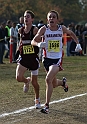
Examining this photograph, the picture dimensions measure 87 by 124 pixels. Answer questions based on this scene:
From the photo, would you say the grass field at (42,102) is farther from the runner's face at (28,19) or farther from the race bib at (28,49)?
the runner's face at (28,19)

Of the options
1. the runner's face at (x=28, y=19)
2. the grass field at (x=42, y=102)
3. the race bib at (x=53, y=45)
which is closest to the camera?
the grass field at (x=42, y=102)

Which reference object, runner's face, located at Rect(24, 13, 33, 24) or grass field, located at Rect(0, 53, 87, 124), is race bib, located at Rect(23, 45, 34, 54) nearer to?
runner's face, located at Rect(24, 13, 33, 24)

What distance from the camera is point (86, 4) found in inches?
3258

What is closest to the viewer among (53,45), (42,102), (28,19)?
(53,45)

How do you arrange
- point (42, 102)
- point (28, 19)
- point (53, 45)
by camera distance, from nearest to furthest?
point (53, 45), point (28, 19), point (42, 102)

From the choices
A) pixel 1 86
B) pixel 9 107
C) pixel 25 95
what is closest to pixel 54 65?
pixel 9 107

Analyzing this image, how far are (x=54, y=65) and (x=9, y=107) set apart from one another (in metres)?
1.30

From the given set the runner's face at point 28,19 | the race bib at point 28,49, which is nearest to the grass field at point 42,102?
the race bib at point 28,49

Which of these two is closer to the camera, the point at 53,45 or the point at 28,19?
the point at 53,45

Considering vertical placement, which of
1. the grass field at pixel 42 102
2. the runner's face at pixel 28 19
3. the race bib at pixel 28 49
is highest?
the runner's face at pixel 28 19

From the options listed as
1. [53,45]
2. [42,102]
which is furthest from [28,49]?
[42,102]

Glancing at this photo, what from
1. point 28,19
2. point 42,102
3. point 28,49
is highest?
point 28,19

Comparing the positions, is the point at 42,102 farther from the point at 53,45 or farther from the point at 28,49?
the point at 53,45

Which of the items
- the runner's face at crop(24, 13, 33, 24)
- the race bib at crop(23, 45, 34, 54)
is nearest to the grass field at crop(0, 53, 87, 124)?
the race bib at crop(23, 45, 34, 54)
